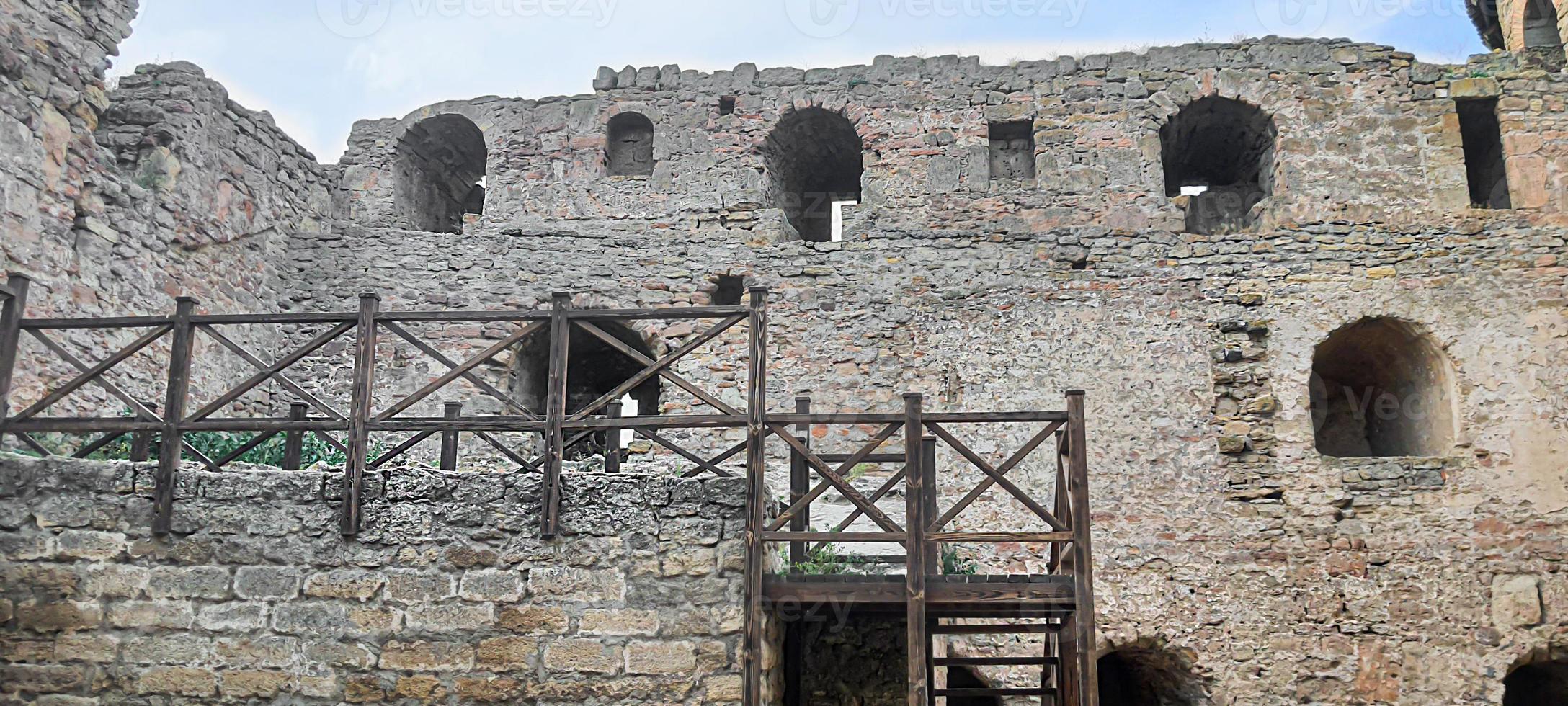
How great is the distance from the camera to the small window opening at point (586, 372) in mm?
10641

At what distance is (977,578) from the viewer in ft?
18.5

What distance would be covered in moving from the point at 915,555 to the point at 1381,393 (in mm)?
7126

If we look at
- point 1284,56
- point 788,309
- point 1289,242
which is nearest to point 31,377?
point 788,309

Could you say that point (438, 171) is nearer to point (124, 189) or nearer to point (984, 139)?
point (124, 189)

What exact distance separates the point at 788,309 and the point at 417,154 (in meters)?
4.63

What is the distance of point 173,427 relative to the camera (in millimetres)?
5594

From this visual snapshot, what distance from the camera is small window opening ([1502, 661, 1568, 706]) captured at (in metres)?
9.44

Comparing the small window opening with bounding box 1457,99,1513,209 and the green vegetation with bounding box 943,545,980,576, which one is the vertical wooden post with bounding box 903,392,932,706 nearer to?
the green vegetation with bounding box 943,545,980,576

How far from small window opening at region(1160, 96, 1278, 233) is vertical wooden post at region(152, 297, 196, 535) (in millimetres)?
8510

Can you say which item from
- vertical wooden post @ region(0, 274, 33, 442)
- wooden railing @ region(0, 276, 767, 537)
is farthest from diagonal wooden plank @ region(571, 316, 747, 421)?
vertical wooden post @ region(0, 274, 33, 442)

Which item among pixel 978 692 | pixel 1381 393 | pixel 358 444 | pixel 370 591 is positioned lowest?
pixel 978 692

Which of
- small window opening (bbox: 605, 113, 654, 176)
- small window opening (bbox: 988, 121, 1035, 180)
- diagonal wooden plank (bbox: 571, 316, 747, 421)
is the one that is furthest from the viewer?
small window opening (bbox: 605, 113, 654, 176)

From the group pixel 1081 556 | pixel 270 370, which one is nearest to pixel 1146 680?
pixel 1081 556

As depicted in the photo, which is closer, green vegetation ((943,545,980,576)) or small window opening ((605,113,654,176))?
green vegetation ((943,545,980,576))
